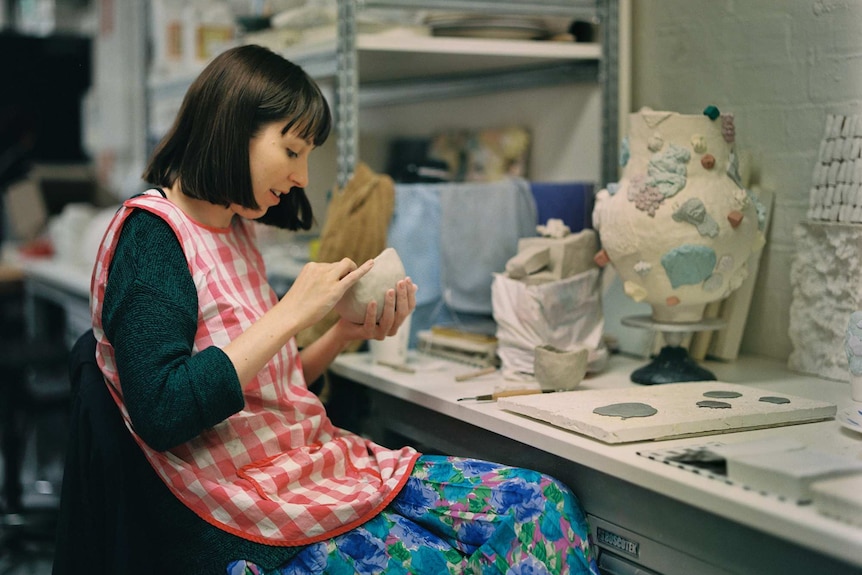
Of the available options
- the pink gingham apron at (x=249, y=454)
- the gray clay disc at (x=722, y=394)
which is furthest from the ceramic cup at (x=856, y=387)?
the pink gingham apron at (x=249, y=454)

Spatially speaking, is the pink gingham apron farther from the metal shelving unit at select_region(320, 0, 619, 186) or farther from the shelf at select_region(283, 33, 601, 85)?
the shelf at select_region(283, 33, 601, 85)

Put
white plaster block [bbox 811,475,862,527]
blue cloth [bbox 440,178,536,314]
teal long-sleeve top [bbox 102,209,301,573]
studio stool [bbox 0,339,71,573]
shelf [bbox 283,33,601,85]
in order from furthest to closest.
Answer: studio stool [bbox 0,339,71,573]
shelf [bbox 283,33,601,85]
blue cloth [bbox 440,178,536,314]
teal long-sleeve top [bbox 102,209,301,573]
white plaster block [bbox 811,475,862,527]

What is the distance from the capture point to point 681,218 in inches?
57.1

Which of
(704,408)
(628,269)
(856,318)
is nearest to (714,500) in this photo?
(704,408)

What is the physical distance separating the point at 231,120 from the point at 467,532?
25.4 inches

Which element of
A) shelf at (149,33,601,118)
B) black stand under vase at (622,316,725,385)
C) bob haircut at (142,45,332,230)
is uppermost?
shelf at (149,33,601,118)

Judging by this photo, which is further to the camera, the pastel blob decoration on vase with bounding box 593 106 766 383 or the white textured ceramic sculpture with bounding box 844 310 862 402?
the pastel blob decoration on vase with bounding box 593 106 766 383

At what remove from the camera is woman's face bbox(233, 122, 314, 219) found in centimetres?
133

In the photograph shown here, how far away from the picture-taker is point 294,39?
2074 mm

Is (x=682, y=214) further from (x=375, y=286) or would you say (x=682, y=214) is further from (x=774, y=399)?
(x=375, y=286)

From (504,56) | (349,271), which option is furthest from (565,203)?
(349,271)

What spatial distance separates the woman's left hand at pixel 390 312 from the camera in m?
1.44

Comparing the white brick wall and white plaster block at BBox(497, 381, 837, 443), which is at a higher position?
the white brick wall

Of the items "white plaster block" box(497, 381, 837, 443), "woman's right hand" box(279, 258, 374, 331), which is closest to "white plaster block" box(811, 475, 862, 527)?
"white plaster block" box(497, 381, 837, 443)
